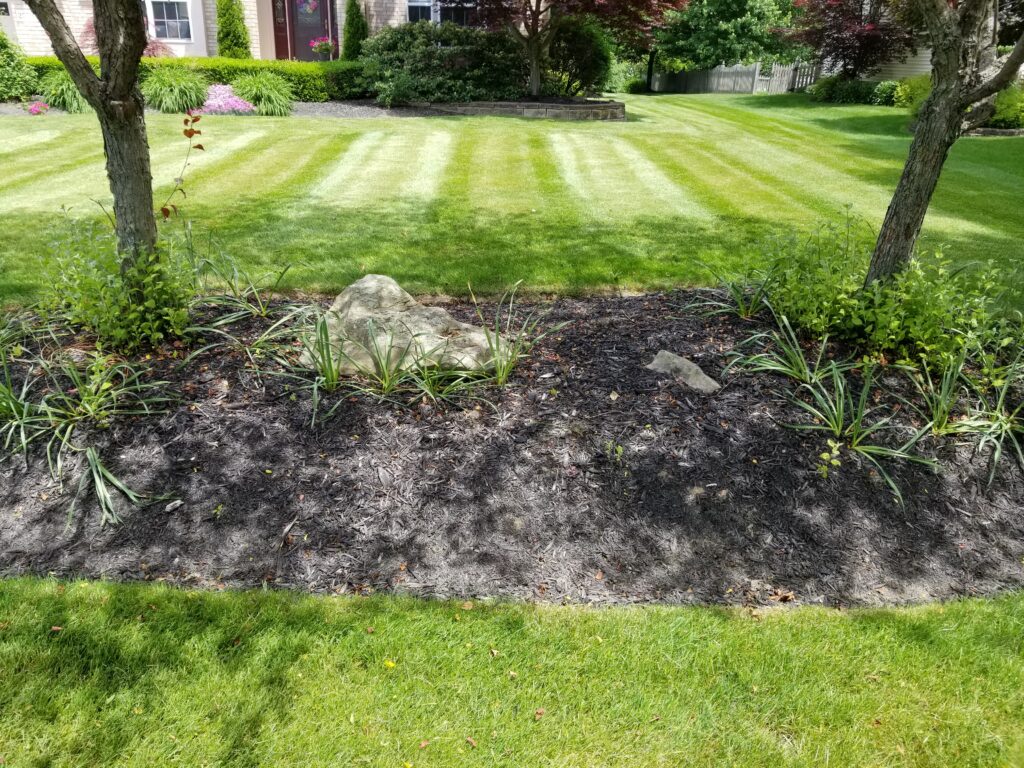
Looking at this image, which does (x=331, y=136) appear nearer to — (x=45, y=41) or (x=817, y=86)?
(x=45, y=41)

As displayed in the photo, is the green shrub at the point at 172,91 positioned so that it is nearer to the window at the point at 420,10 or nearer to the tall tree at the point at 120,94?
the window at the point at 420,10

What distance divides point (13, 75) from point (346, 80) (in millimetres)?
6765

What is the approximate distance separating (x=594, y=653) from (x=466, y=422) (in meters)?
1.41

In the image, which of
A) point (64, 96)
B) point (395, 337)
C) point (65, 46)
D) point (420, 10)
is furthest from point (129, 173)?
point (420, 10)

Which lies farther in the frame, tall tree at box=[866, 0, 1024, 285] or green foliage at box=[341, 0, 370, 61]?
green foliage at box=[341, 0, 370, 61]

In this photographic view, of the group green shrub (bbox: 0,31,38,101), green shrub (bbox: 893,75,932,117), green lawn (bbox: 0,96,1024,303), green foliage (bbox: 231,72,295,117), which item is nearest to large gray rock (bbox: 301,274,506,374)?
green lawn (bbox: 0,96,1024,303)

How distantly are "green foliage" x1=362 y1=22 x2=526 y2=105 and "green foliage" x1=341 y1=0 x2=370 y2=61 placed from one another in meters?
1.88

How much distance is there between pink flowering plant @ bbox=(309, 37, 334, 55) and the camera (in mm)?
20125

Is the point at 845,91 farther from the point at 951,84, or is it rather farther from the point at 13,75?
the point at 13,75

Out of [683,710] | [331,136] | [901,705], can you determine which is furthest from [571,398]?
[331,136]

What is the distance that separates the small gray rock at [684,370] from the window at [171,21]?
2062cm

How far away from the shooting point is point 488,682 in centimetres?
252

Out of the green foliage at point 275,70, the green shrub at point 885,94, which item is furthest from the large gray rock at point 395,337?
the green shrub at point 885,94

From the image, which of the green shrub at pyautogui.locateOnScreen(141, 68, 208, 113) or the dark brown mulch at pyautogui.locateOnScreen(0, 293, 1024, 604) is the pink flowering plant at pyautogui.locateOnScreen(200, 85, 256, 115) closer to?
the green shrub at pyautogui.locateOnScreen(141, 68, 208, 113)
